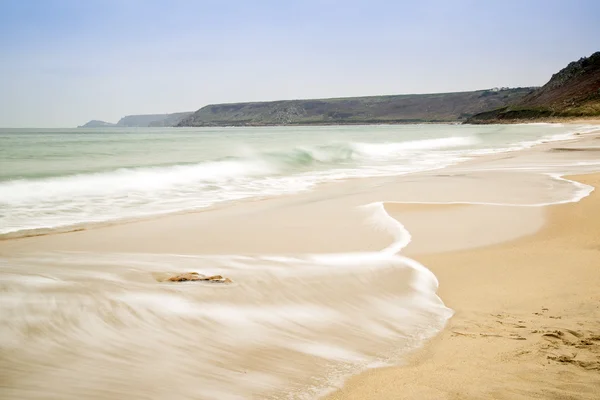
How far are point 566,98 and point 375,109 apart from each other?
9249 centimetres

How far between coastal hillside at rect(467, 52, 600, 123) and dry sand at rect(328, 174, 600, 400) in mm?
79090

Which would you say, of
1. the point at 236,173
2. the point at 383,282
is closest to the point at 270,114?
the point at 236,173

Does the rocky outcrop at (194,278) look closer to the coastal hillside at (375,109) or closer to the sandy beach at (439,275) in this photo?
the sandy beach at (439,275)

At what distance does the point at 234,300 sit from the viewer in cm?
377

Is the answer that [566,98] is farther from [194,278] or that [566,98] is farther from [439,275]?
[194,278]

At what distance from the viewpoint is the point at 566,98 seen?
89625 mm

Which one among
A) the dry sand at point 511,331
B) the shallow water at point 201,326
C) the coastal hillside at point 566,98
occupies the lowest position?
the dry sand at point 511,331

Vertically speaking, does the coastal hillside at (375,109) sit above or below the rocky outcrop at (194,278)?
above

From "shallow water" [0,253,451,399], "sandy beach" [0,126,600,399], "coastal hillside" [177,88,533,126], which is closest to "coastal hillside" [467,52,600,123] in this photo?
"coastal hillside" [177,88,533,126]

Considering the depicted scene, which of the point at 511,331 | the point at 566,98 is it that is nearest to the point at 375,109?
the point at 566,98

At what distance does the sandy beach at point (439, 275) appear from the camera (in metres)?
2.66

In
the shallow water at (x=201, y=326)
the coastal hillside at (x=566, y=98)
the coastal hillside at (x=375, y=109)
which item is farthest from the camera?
the coastal hillside at (x=375, y=109)

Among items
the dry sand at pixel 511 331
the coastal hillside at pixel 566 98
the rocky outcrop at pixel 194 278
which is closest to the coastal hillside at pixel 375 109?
the coastal hillside at pixel 566 98

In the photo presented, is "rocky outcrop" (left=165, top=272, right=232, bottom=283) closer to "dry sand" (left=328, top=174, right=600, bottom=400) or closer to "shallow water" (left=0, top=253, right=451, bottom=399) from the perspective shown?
"shallow water" (left=0, top=253, right=451, bottom=399)
